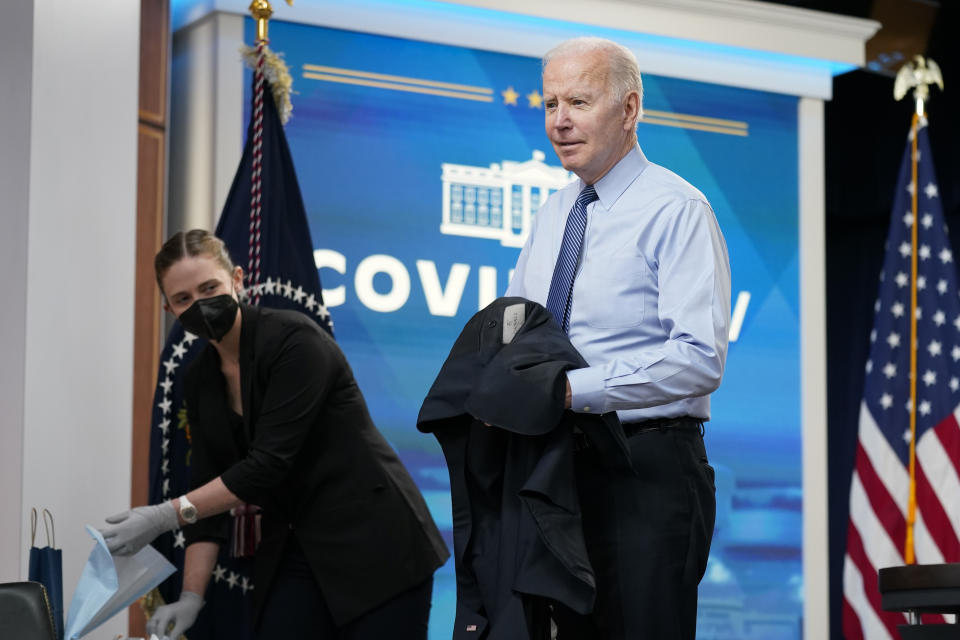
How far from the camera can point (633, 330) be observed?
1960 millimetres

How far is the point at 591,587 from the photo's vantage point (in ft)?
5.87

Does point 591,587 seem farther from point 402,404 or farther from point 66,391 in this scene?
point 402,404

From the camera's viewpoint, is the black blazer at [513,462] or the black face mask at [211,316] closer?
the black blazer at [513,462]

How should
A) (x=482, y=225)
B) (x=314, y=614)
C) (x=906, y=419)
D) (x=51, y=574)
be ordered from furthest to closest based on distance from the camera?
(x=906, y=419) < (x=482, y=225) < (x=314, y=614) < (x=51, y=574)

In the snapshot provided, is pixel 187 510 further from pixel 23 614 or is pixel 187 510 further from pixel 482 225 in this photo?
pixel 482 225

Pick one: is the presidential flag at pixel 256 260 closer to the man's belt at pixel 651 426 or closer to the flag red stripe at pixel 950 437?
the man's belt at pixel 651 426

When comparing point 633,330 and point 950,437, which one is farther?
point 950,437

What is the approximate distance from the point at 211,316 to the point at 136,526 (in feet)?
1.58

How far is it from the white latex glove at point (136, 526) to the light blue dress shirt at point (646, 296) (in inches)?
43.4

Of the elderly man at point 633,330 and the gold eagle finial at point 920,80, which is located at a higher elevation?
the gold eagle finial at point 920,80

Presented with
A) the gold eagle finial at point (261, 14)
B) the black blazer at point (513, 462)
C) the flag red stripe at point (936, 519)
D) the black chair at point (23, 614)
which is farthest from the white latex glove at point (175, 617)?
the flag red stripe at point (936, 519)

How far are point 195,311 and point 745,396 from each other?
2967 mm

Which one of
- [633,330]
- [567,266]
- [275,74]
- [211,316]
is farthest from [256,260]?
[633,330]

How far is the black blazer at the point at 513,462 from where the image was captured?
1.80m
